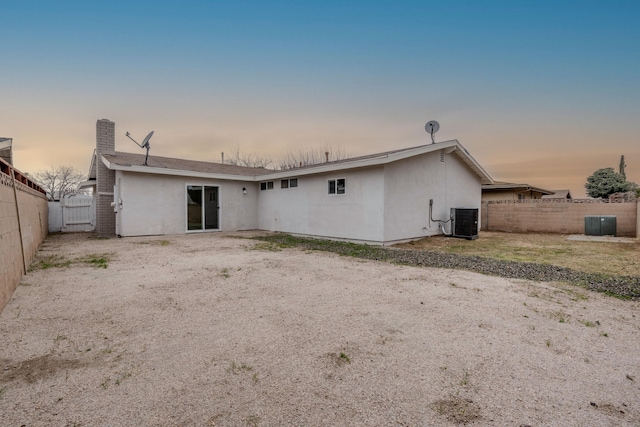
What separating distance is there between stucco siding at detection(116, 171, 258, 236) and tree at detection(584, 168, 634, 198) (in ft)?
113

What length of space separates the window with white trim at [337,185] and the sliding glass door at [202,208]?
17.9 ft

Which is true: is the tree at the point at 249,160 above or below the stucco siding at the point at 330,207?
above

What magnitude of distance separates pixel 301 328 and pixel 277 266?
125 inches

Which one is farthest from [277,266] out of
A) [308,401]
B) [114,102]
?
[114,102]

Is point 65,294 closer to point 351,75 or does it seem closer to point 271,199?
point 271,199

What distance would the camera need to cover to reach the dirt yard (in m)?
1.76

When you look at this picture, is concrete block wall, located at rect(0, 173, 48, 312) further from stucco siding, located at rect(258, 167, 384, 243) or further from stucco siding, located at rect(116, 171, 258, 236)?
stucco siding, located at rect(258, 167, 384, 243)

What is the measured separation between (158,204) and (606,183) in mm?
37804

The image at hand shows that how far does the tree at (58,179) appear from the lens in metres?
26.4

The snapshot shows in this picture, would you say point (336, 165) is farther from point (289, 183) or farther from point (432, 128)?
point (432, 128)

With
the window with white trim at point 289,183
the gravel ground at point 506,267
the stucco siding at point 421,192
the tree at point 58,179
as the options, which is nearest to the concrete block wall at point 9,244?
the gravel ground at point 506,267

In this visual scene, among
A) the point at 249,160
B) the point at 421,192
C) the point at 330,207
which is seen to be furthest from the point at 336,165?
the point at 249,160

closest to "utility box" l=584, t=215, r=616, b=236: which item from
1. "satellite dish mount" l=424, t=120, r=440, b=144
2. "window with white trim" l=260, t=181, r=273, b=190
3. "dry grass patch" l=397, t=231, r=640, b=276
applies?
"dry grass patch" l=397, t=231, r=640, b=276

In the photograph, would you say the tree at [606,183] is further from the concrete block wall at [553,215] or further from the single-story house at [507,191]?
the concrete block wall at [553,215]
